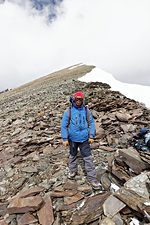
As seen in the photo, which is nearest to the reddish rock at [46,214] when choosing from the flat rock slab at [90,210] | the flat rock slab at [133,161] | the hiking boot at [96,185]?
the flat rock slab at [90,210]

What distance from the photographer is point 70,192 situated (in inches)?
293

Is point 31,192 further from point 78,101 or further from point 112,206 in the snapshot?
point 78,101

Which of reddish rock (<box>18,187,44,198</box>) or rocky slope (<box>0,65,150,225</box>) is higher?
reddish rock (<box>18,187,44,198</box>)

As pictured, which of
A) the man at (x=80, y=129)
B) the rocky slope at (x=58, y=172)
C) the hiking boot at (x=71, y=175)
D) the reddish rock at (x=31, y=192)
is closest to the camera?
the rocky slope at (x=58, y=172)

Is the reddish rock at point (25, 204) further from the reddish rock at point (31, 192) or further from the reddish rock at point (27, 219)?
the reddish rock at point (31, 192)

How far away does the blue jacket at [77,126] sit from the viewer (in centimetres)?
790

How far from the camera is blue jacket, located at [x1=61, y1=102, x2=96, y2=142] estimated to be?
7.90 m

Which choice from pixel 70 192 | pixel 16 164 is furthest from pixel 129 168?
pixel 16 164

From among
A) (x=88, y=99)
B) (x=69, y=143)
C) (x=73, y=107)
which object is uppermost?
(x=73, y=107)

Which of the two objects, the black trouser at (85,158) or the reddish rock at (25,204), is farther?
the black trouser at (85,158)

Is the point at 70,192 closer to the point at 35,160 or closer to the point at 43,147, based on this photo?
the point at 35,160

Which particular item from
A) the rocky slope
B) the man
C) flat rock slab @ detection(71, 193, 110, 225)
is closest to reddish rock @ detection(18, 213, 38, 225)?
the rocky slope

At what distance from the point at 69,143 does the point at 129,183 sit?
2.29 m

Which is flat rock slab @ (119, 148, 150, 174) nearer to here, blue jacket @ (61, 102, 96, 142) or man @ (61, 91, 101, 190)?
man @ (61, 91, 101, 190)
